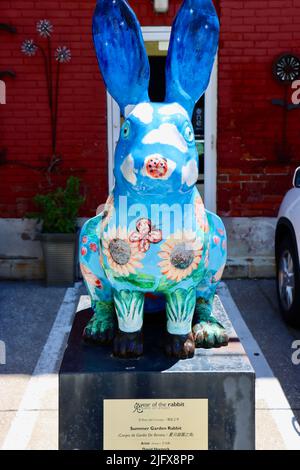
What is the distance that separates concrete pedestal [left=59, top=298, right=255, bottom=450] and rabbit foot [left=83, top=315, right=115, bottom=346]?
0.18 m

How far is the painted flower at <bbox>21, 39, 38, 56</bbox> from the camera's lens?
641 centimetres

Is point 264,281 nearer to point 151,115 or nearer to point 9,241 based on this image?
point 9,241

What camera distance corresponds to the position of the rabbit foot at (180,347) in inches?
88.6

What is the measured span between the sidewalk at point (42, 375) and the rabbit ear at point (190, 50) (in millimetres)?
2121

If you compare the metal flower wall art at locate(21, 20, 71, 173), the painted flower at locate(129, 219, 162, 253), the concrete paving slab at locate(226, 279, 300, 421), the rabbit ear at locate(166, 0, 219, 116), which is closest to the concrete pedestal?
the painted flower at locate(129, 219, 162, 253)

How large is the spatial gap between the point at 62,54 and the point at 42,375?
12.0ft

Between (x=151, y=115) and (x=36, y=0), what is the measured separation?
16.4 feet

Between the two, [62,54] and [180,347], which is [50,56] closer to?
[62,54]

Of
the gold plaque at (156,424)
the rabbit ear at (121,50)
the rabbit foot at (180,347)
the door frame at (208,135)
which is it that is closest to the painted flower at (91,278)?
the rabbit foot at (180,347)

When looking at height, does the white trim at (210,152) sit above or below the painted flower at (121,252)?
above

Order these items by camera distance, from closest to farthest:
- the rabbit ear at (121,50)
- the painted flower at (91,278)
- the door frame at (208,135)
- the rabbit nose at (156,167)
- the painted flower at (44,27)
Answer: the rabbit nose at (156,167), the rabbit ear at (121,50), the painted flower at (91,278), the painted flower at (44,27), the door frame at (208,135)

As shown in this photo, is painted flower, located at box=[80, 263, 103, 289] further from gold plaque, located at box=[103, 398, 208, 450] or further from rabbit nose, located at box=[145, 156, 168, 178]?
rabbit nose, located at box=[145, 156, 168, 178]

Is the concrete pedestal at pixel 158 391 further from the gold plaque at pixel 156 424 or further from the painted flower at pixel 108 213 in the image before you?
the painted flower at pixel 108 213

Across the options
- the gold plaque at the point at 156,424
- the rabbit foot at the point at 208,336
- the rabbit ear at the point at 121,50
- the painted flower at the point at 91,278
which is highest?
the rabbit ear at the point at 121,50
